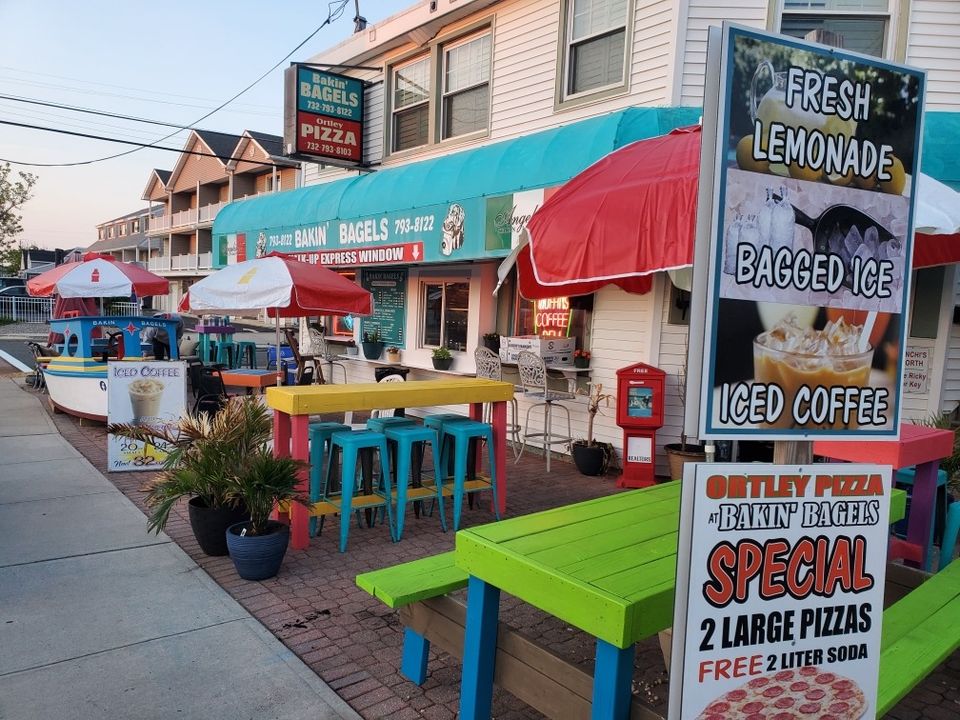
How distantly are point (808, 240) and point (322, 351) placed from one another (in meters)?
11.0

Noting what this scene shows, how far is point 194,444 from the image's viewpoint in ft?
16.2

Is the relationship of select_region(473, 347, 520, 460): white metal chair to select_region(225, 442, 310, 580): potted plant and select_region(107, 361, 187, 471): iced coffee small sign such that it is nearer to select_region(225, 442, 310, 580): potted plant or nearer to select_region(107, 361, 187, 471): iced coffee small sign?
select_region(107, 361, 187, 471): iced coffee small sign

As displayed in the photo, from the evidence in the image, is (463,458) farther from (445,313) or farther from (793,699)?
(445,313)

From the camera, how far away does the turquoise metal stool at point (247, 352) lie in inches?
614

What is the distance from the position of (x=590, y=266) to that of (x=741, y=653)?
1.54 meters

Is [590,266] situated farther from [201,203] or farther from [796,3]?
[201,203]

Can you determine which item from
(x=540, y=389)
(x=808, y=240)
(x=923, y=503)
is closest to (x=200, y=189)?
(x=540, y=389)

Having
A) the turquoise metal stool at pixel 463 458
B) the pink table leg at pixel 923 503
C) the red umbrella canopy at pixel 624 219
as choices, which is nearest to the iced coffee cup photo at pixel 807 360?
the red umbrella canopy at pixel 624 219

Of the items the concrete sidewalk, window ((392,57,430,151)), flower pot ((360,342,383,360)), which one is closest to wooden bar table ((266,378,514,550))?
the concrete sidewalk

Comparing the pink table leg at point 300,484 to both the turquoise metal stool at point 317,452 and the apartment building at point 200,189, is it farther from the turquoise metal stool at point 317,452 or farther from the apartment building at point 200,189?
the apartment building at point 200,189

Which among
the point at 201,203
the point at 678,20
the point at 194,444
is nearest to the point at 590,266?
the point at 194,444

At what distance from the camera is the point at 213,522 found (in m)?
4.82

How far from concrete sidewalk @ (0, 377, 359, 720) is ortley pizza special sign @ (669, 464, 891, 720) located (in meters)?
1.97

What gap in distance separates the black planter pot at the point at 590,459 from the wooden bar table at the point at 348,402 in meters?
1.74
